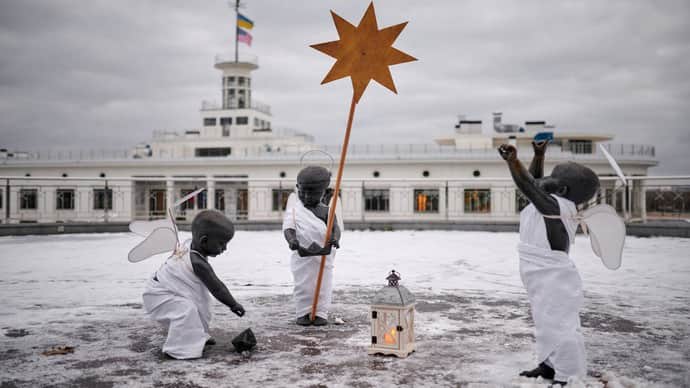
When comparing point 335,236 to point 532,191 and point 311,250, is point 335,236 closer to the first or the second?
point 311,250

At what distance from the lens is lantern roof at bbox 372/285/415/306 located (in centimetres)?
365

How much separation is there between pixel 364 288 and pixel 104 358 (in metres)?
3.26

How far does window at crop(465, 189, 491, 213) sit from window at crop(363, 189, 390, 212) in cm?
528

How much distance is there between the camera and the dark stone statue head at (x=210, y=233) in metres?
3.74

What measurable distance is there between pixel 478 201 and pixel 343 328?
1196 inches

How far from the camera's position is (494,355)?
3609mm

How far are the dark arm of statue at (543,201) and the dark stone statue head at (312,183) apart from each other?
1.86 metres

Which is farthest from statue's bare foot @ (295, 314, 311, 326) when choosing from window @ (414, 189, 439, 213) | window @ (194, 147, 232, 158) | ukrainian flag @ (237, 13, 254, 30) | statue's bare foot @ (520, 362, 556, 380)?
ukrainian flag @ (237, 13, 254, 30)

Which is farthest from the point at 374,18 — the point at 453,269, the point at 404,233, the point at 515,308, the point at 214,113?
the point at 214,113

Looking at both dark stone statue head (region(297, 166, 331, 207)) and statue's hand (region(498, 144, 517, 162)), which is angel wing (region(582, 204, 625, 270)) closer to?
statue's hand (region(498, 144, 517, 162))

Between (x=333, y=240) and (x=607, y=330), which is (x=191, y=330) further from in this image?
(x=607, y=330)

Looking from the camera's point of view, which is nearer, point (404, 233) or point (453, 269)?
point (453, 269)

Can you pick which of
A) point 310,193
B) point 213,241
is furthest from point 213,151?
point 213,241

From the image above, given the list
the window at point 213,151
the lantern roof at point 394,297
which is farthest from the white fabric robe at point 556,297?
the window at point 213,151
